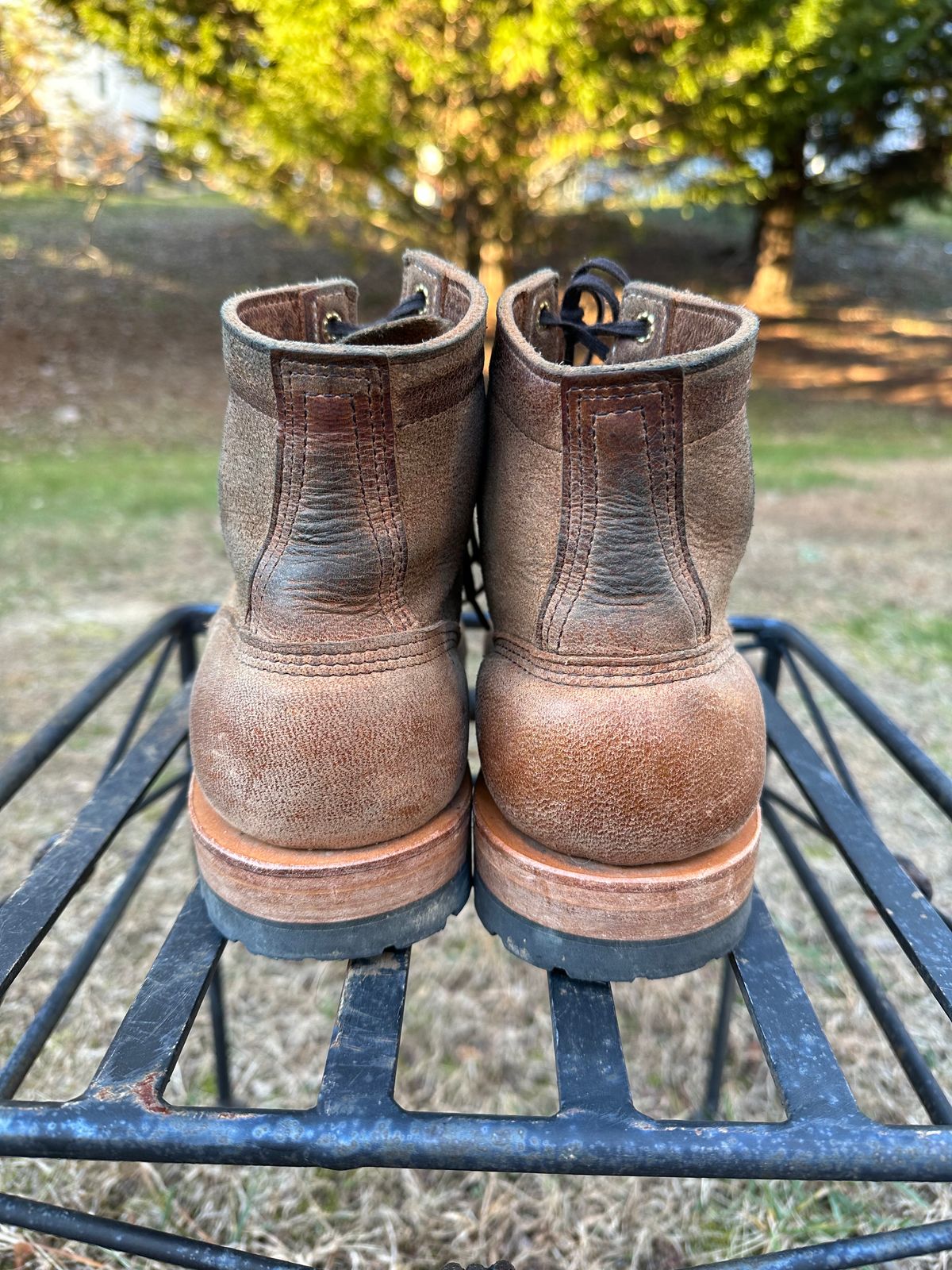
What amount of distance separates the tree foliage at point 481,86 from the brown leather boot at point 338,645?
13.7ft

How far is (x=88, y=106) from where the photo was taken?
15.2ft

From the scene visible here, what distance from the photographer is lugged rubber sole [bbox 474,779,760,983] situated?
1.92ft

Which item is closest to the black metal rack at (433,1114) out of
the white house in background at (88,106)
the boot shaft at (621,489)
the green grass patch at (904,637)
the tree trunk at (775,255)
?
the boot shaft at (621,489)

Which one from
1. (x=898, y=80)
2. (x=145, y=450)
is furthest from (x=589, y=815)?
(x=898, y=80)

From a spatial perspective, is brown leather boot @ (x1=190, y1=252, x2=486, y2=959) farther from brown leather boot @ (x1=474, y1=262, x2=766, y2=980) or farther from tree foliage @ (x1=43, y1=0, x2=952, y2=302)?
tree foliage @ (x1=43, y1=0, x2=952, y2=302)

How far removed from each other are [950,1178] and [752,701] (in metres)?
0.28

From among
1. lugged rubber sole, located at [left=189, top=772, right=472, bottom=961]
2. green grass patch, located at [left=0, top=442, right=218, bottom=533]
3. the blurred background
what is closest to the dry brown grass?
the blurred background

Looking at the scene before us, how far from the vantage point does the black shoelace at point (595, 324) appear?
26.6 inches

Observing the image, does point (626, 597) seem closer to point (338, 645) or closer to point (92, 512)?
point (338, 645)

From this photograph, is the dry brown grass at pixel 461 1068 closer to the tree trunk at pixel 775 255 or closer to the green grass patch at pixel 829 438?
the green grass patch at pixel 829 438

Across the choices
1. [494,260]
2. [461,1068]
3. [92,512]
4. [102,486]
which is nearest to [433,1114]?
[461,1068]

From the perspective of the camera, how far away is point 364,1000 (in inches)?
22.8

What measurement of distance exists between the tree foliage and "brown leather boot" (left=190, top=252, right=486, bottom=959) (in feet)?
13.7

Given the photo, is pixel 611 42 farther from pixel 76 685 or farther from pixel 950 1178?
pixel 950 1178
